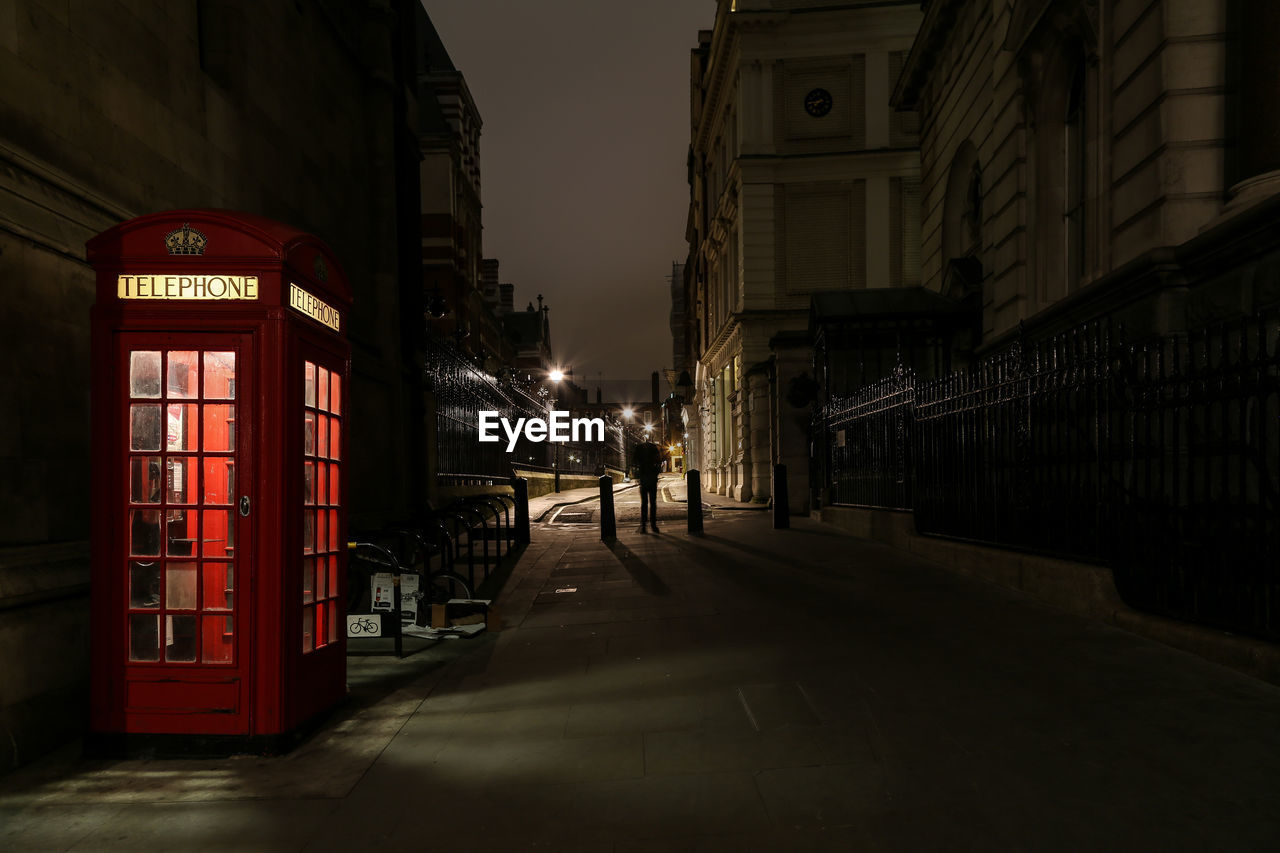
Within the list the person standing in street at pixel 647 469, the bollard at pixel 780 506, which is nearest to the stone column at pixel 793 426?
the bollard at pixel 780 506

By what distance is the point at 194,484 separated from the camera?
15.3ft

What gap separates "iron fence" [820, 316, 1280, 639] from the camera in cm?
541

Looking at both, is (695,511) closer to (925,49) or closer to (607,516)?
(607,516)

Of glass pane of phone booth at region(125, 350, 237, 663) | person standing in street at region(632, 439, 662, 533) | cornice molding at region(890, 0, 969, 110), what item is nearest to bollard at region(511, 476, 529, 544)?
person standing in street at region(632, 439, 662, 533)

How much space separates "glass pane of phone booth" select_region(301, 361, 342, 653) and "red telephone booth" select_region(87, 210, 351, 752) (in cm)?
29

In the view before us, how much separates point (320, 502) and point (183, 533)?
0.77m

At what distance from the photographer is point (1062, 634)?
617 cm

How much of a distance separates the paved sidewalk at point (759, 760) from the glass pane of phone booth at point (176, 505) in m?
0.68

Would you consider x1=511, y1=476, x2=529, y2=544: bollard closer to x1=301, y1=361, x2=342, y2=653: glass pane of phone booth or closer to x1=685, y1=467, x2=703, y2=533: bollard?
x1=685, y1=467, x2=703, y2=533: bollard

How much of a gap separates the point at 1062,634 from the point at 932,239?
1439 centimetres

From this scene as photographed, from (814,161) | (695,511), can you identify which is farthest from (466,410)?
(814,161)

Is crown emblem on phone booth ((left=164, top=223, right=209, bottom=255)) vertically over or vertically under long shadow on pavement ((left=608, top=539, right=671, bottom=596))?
over

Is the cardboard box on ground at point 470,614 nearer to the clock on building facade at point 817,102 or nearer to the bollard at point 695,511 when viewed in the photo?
the bollard at point 695,511

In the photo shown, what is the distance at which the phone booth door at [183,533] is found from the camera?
15.0 ft
